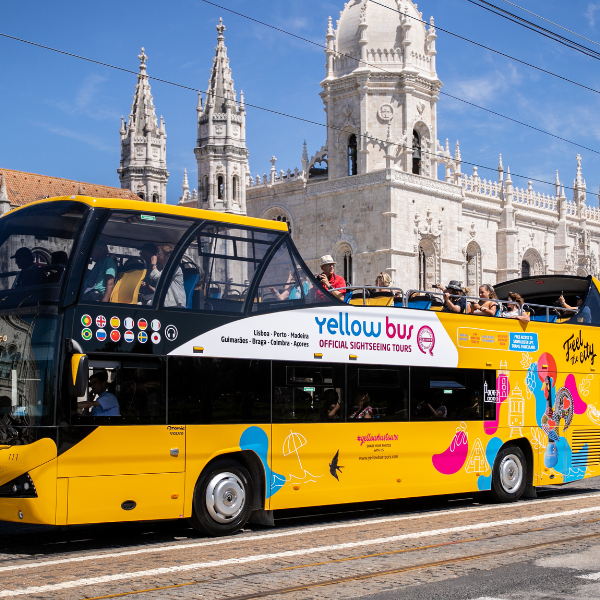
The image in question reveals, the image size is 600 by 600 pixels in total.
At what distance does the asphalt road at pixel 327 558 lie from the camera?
704 centimetres

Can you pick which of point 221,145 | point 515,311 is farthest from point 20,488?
point 221,145

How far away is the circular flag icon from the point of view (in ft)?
30.9

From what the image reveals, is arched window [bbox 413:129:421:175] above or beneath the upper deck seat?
above

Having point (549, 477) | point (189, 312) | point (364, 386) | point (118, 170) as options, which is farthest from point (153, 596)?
point (118, 170)

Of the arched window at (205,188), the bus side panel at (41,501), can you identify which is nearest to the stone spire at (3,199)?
the arched window at (205,188)

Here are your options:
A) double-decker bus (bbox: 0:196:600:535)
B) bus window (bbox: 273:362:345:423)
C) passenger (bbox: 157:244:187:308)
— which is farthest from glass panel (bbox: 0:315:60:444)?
bus window (bbox: 273:362:345:423)

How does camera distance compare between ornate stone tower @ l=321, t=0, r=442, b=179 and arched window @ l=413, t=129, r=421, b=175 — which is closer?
ornate stone tower @ l=321, t=0, r=442, b=179

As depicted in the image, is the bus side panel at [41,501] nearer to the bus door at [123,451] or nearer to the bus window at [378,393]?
the bus door at [123,451]

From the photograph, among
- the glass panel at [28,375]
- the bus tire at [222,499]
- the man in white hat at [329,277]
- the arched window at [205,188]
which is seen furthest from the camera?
the arched window at [205,188]

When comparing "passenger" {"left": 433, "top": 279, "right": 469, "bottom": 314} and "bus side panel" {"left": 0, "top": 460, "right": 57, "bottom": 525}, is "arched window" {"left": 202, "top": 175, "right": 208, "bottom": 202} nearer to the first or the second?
"passenger" {"left": 433, "top": 279, "right": 469, "bottom": 314}

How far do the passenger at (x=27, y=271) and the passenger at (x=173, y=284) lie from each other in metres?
1.27

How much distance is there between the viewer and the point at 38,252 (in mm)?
9188

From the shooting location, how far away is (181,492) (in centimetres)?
948

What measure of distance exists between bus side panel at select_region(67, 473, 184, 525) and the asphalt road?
35 cm
